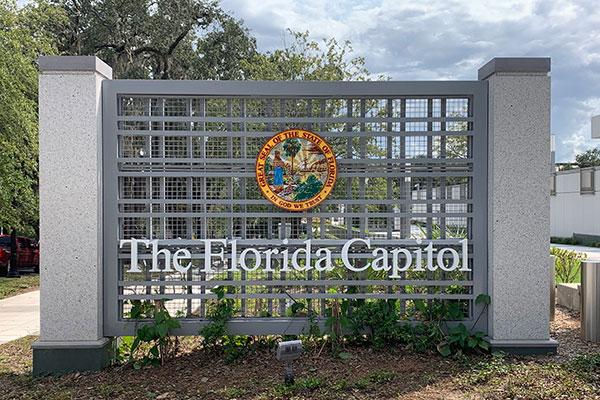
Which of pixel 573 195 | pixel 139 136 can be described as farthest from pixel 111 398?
pixel 573 195

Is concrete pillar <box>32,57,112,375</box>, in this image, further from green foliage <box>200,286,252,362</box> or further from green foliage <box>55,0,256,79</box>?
green foliage <box>55,0,256,79</box>

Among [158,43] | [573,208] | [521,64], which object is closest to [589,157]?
[573,208]

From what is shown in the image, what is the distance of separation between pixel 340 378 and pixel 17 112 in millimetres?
11162

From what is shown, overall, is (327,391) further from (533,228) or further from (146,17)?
(146,17)

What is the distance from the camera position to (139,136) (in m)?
6.30

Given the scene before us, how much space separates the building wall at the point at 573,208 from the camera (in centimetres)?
3322

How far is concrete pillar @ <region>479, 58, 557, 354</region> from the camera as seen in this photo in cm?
618

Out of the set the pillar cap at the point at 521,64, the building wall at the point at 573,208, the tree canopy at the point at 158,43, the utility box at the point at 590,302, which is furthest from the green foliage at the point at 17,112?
the building wall at the point at 573,208

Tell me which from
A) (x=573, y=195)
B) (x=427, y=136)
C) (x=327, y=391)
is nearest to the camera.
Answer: (x=327, y=391)

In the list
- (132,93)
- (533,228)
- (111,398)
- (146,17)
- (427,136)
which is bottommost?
(111,398)

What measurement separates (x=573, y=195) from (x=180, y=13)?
1029 inches

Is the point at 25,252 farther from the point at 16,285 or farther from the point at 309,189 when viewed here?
the point at 309,189

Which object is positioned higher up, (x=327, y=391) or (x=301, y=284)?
(x=301, y=284)

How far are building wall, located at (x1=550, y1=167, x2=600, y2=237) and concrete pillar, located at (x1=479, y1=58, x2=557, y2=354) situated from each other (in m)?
30.0
